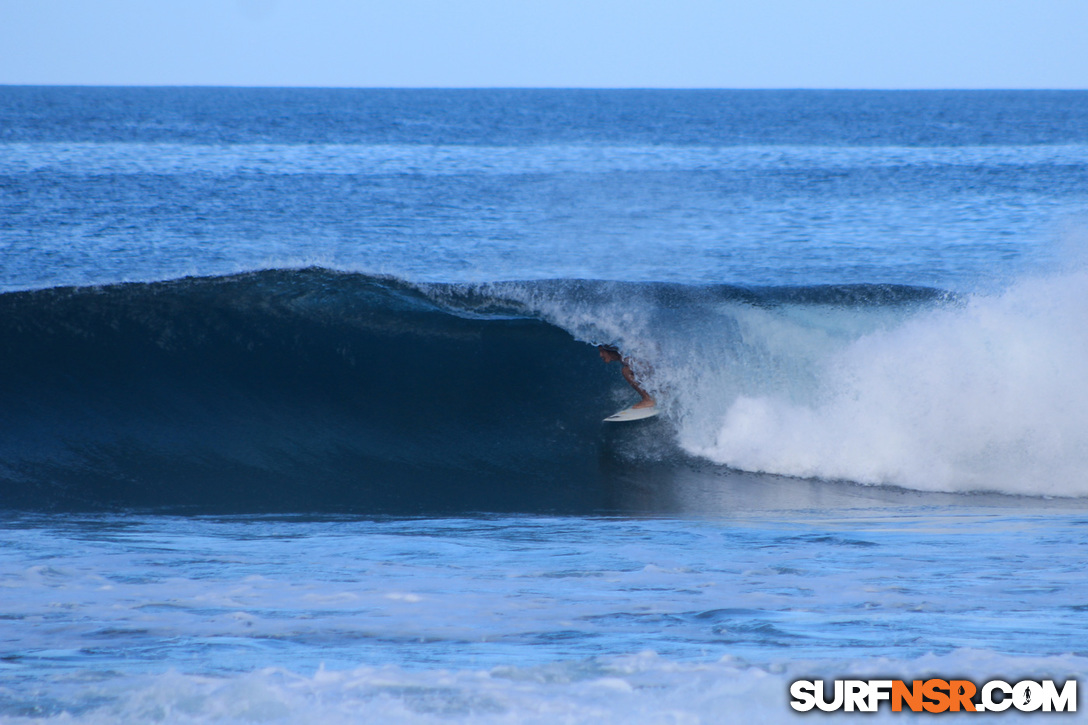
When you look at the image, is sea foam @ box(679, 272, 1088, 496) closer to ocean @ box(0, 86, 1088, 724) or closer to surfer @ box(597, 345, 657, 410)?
ocean @ box(0, 86, 1088, 724)

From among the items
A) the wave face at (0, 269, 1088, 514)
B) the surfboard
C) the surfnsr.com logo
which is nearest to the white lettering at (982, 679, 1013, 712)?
the surfnsr.com logo

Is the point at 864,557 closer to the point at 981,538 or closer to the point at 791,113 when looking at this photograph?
the point at 981,538

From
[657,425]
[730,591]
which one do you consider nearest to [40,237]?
[657,425]

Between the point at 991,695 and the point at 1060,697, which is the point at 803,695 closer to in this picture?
the point at 991,695

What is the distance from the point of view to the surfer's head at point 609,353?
27.9 feet

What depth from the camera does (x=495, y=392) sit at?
27.0 feet

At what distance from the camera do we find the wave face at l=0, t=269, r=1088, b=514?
6777 millimetres

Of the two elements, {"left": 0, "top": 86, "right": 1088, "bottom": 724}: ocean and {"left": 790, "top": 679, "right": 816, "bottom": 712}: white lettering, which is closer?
{"left": 790, "top": 679, "right": 816, "bottom": 712}: white lettering

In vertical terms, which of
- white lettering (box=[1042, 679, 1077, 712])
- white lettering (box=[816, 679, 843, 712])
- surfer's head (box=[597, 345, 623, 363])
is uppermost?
surfer's head (box=[597, 345, 623, 363])

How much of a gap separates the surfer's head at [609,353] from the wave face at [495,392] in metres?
0.10

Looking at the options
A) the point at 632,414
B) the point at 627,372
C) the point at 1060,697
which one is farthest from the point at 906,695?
the point at 627,372

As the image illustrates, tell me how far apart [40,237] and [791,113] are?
260 ft

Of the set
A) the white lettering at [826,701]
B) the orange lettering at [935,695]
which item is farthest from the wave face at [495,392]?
the orange lettering at [935,695]

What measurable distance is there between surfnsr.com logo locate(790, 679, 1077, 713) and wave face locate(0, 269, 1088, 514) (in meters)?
3.23
